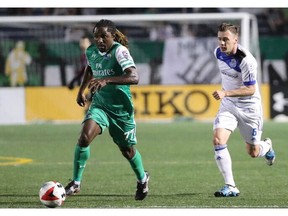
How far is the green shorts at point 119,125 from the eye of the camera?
10.9m

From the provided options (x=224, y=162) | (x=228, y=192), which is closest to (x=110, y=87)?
(x=224, y=162)

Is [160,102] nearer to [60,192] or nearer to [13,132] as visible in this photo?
[13,132]

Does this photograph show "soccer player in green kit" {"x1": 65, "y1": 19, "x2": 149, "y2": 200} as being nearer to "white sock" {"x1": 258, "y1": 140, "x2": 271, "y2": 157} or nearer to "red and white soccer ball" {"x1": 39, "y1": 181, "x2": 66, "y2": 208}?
"red and white soccer ball" {"x1": 39, "y1": 181, "x2": 66, "y2": 208}

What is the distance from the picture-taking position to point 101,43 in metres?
10.8

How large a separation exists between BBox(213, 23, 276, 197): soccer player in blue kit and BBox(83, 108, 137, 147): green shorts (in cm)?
101

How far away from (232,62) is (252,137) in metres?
1.11

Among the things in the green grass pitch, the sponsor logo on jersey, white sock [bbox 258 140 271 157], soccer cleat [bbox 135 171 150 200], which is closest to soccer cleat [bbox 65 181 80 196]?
the green grass pitch

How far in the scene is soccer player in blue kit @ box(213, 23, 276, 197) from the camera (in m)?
11.2

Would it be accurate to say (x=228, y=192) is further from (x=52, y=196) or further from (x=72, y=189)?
(x=52, y=196)

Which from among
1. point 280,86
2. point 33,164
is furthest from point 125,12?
point 33,164

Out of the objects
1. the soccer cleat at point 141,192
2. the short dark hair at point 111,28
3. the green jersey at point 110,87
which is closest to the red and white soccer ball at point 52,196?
the soccer cleat at point 141,192

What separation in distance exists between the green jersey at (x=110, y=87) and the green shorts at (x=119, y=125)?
0.14ft

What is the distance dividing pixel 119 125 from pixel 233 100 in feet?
5.14

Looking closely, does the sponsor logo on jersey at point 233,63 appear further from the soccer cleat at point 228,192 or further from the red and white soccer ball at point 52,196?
the red and white soccer ball at point 52,196
